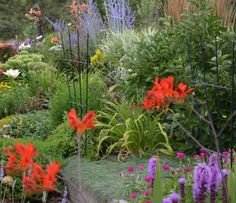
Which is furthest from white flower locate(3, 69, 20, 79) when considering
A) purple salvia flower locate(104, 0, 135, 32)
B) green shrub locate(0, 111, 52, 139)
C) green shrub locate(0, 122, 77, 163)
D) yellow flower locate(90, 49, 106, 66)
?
green shrub locate(0, 122, 77, 163)

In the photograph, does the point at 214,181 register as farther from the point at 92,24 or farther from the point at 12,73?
the point at 92,24

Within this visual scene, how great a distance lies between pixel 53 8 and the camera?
24.1 m

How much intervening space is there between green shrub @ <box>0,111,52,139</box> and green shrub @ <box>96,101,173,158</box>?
3.69 feet

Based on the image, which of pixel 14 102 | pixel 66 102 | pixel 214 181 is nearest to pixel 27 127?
pixel 66 102

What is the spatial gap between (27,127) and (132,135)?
179 centimetres

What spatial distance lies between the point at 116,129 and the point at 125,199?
1.38 meters

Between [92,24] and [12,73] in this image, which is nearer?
[12,73]

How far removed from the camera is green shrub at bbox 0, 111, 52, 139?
6.26 meters

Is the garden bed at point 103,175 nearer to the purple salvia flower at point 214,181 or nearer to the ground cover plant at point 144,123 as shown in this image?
the ground cover plant at point 144,123

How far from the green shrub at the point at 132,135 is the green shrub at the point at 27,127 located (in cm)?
112

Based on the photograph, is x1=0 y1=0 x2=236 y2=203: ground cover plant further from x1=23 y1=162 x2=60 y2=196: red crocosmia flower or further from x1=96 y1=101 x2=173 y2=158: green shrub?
x1=23 y1=162 x2=60 y2=196: red crocosmia flower

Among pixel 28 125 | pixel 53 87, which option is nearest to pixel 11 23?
pixel 53 87

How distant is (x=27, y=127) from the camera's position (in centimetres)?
642

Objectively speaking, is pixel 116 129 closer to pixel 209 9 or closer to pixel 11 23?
pixel 209 9
